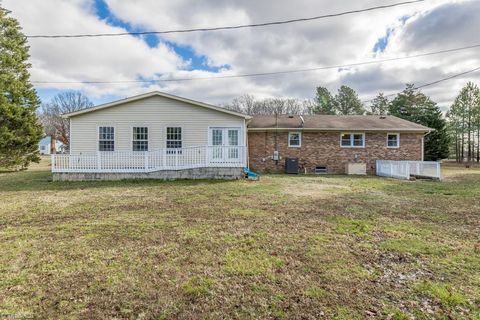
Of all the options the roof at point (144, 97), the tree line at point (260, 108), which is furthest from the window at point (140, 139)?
the tree line at point (260, 108)

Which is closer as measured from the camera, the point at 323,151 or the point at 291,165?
the point at 291,165

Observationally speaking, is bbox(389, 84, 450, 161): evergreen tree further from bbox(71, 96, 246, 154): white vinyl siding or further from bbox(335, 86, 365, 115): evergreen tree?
bbox(71, 96, 246, 154): white vinyl siding

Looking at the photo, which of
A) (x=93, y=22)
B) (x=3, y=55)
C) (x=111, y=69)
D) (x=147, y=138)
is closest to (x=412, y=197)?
(x=147, y=138)

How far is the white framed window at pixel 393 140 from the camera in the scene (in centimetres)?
1623

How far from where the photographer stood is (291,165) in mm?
15633

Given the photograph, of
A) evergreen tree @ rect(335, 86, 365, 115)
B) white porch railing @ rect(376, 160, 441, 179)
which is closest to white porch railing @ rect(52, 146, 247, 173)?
white porch railing @ rect(376, 160, 441, 179)

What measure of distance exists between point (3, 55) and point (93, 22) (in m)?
9.11

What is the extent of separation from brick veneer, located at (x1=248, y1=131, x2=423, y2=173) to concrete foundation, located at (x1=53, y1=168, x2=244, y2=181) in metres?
4.38

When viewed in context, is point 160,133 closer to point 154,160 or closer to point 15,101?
point 154,160

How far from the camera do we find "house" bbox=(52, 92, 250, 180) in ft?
39.5

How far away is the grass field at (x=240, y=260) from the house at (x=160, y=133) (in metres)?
5.09

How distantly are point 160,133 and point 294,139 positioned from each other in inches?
317

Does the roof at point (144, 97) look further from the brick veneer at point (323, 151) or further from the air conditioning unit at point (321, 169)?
the air conditioning unit at point (321, 169)

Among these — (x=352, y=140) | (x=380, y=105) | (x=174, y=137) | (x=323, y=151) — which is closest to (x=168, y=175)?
(x=174, y=137)
